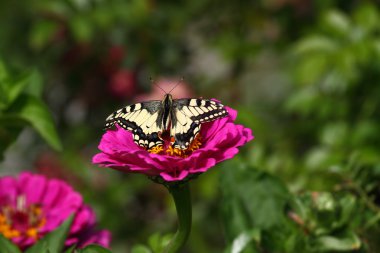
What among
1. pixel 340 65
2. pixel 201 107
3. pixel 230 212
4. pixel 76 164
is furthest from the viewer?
pixel 76 164

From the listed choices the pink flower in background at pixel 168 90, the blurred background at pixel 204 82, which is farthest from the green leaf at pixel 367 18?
the pink flower in background at pixel 168 90

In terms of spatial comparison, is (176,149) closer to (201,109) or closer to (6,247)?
(201,109)

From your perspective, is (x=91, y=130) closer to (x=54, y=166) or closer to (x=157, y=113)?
(x=54, y=166)

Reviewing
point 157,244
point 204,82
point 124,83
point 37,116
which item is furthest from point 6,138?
point 204,82

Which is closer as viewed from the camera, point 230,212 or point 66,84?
point 230,212

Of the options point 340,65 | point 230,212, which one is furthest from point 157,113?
point 340,65

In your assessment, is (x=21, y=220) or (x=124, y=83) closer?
(x=21, y=220)
